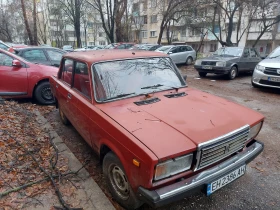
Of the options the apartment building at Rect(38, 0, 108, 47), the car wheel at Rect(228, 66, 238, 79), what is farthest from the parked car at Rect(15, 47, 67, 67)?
the apartment building at Rect(38, 0, 108, 47)

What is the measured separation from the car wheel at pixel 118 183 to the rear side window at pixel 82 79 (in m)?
1.00

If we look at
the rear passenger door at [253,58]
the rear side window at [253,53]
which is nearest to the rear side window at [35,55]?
the rear passenger door at [253,58]

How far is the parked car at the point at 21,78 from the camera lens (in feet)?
19.3

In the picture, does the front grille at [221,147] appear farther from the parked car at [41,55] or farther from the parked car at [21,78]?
the parked car at [41,55]

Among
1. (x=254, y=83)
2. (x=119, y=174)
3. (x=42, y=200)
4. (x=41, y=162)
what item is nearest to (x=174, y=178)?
(x=119, y=174)

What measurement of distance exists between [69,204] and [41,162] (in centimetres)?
103

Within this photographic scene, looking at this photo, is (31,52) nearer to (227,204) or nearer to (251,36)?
(227,204)

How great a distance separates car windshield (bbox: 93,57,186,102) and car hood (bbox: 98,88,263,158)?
0.64ft

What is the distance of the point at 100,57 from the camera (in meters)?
3.30

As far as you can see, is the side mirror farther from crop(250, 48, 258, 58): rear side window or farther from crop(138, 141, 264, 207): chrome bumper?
crop(250, 48, 258, 58): rear side window

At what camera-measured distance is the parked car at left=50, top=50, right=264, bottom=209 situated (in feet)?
6.61

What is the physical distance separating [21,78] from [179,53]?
11.9m

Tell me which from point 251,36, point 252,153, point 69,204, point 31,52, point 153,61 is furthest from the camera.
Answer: point 251,36

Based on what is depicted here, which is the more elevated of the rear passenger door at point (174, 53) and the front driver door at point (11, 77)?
the rear passenger door at point (174, 53)
